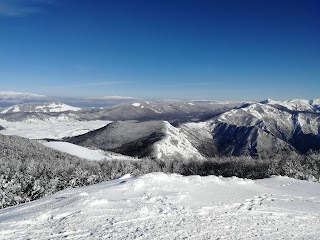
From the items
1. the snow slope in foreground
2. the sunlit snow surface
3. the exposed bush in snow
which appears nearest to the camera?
the snow slope in foreground

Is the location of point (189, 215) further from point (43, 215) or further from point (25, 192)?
point (25, 192)

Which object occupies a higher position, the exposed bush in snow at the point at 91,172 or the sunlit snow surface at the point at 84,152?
the exposed bush in snow at the point at 91,172

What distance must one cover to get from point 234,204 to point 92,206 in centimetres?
997

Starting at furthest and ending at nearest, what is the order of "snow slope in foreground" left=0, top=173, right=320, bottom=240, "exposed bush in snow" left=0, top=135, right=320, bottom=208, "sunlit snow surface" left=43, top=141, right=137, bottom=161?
"sunlit snow surface" left=43, top=141, right=137, bottom=161 < "exposed bush in snow" left=0, top=135, right=320, bottom=208 < "snow slope in foreground" left=0, top=173, right=320, bottom=240

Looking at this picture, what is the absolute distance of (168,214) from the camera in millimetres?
19750

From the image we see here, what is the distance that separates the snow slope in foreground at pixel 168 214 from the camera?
54.4ft

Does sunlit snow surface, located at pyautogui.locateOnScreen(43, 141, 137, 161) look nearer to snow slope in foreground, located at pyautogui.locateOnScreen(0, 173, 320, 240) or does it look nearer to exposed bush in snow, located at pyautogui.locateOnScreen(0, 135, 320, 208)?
exposed bush in snow, located at pyautogui.locateOnScreen(0, 135, 320, 208)

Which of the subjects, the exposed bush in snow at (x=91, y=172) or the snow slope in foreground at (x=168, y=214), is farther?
the exposed bush in snow at (x=91, y=172)

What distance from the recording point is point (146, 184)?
2688 cm

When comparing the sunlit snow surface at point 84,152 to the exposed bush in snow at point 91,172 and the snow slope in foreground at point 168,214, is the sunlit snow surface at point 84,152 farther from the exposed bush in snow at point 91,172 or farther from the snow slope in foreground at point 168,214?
the snow slope in foreground at point 168,214

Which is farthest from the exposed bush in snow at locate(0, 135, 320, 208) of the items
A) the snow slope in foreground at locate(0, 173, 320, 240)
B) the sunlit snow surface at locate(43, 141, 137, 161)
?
the sunlit snow surface at locate(43, 141, 137, 161)

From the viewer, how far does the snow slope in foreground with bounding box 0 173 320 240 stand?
1659 centimetres

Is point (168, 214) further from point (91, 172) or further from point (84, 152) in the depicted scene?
point (84, 152)

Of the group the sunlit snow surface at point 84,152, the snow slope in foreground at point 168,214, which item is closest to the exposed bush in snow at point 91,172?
the snow slope in foreground at point 168,214
